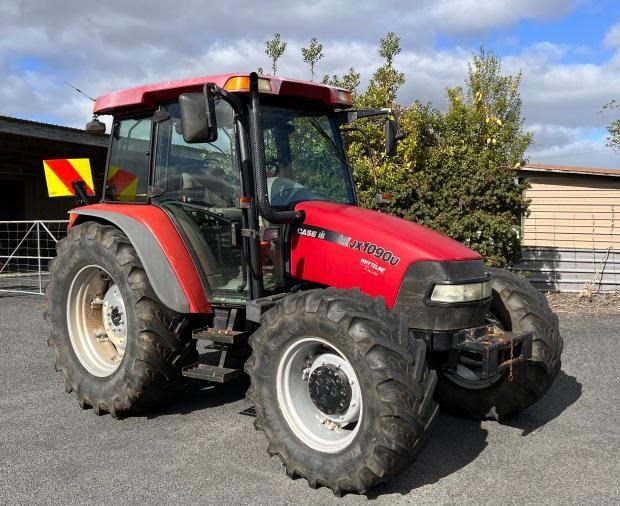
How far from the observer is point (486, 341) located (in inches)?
148

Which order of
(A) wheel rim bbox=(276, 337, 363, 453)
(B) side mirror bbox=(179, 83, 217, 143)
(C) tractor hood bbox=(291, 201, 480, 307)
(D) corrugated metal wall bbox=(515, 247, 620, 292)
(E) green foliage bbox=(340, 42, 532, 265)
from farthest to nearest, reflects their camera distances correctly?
(D) corrugated metal wall bbox=(515, 247, 620, 292)
(E) green foliage bbox=(340, 42, 532, 265)
(C) tractor hood bbox=(291, 201, 480, 307)
(B) side mirror bbox=(179, 83, 217, 143)
(A) wheel rim bbox=(276, 337, 363, 453)

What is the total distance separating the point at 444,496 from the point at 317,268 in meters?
1.58

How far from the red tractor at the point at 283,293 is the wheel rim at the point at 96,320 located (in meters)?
0.01

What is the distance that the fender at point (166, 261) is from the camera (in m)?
4.39

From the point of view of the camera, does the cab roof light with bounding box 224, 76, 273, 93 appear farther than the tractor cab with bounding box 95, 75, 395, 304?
No

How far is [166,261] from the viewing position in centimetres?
445

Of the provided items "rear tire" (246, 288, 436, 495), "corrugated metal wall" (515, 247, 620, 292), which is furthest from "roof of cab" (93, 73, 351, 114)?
"corrugated metal wall" (515, 247, 620, 292)

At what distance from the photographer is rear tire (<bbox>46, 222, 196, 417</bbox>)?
4406 millimetres

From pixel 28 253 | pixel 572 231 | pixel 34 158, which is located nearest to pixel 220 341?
pixel 572 231

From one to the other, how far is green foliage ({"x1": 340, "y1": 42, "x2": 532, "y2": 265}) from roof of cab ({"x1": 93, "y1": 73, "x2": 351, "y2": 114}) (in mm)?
3525

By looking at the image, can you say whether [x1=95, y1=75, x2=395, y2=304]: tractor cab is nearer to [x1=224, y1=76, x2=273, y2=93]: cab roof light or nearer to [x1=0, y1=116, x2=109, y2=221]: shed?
[x1=224, y1=76, x2=273, y2=93]: cab roof light

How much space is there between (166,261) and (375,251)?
1.54m

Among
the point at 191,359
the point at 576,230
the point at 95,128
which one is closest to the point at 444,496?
the point at 191,359

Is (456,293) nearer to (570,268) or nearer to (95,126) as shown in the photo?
(95,126)
